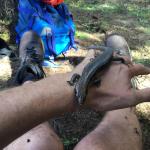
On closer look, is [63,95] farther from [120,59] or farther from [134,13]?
[134,13]

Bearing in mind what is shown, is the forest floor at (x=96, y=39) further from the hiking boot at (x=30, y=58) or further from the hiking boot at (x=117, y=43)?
the hiking boot at (x=117, y=43)

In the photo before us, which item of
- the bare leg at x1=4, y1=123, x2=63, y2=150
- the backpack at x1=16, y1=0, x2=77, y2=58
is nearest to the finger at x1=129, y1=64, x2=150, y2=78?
the bare leg at x1=4, y1=123, x2=63, y2=150

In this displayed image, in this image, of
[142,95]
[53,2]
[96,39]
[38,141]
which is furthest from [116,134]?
[96,39]

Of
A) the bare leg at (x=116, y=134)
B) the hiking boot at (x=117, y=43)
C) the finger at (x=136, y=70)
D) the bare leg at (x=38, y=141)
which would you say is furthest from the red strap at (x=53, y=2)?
the finger at (x=136, y=70)

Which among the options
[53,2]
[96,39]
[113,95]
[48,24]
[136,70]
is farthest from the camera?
[96,39]

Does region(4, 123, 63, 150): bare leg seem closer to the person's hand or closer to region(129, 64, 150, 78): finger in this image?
the person's hand

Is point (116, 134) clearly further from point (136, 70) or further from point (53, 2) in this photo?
point (53, 2)
